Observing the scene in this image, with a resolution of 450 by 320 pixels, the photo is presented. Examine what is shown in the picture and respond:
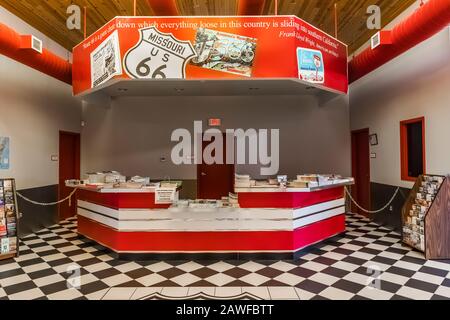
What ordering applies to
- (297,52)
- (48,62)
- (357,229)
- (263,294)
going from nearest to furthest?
1. (263,294)
2. (297,52)
3. (48,62)
4. (357,229)

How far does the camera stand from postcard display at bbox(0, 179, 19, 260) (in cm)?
413

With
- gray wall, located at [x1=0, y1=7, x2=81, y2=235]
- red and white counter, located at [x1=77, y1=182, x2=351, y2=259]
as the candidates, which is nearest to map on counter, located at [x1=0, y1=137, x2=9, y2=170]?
gray wall, located at [x1=0, y1=7, x2=81, y2=235]

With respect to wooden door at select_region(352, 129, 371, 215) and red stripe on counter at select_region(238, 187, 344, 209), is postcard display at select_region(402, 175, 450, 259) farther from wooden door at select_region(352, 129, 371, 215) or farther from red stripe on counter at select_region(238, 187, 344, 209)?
wooden door at select_region(352, 129, 371, 215)

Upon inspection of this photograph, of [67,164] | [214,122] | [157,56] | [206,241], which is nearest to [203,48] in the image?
[157,56]

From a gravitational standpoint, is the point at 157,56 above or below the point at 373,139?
above

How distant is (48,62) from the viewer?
4.86 m

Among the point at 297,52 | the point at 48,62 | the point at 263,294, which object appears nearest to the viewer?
the point at 263,294

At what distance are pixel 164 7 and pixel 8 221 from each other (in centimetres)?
394

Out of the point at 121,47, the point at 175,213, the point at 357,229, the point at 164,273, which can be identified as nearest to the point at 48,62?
the point at 121,47

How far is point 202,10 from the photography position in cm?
484

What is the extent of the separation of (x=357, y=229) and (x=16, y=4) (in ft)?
24.2

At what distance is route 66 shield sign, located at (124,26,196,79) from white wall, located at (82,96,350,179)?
3277 mm

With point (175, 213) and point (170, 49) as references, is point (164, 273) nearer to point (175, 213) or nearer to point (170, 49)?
point (175, 213)

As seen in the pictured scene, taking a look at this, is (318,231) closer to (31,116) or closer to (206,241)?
(206,241)
